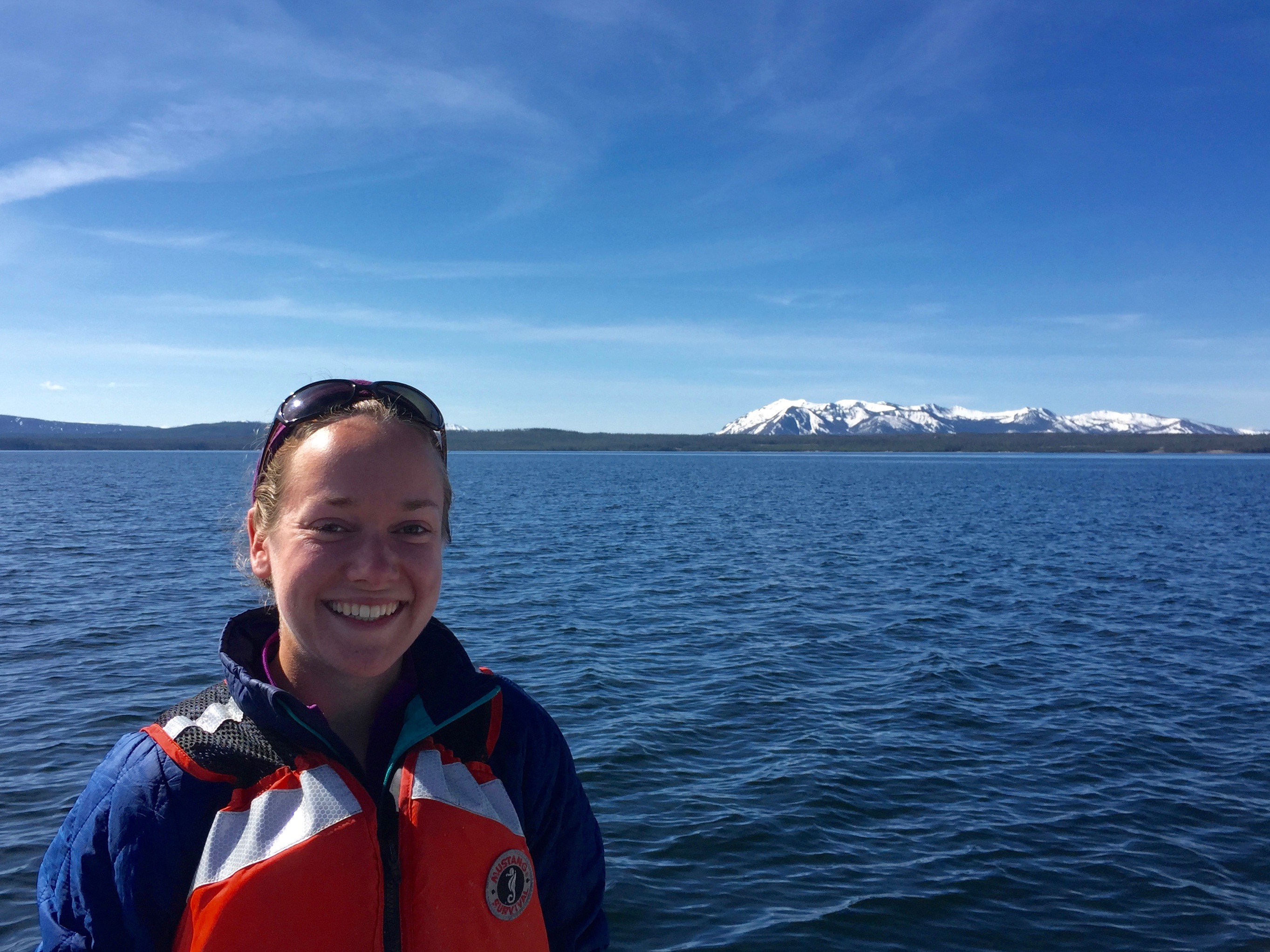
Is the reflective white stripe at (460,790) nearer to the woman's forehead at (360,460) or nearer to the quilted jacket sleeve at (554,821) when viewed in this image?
the quilted jacket sleeve at (554,821)

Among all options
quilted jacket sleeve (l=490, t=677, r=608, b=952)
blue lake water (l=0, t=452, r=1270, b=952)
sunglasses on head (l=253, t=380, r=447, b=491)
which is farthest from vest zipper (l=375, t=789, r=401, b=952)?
blue lake water (l=0, t=452, r=1270, b=952)

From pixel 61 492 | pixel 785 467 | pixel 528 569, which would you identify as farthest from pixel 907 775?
pixel 785 467

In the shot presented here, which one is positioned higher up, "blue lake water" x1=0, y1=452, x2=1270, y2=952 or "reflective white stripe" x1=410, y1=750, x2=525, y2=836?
"reflective white stripe" x1=410, y1=750, x2=525, y2=836

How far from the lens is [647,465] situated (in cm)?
19350

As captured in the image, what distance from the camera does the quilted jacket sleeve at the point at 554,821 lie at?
117 inches

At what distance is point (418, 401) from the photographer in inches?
123

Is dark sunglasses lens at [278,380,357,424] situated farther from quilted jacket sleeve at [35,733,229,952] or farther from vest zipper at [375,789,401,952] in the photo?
vest zipper at [375,789,401,952]

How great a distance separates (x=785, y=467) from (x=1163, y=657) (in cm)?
16483

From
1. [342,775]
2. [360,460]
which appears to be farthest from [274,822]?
[360,460]

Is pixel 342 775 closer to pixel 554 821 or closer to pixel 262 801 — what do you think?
pixel 262 801

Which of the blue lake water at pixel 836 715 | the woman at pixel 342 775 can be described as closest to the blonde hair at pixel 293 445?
the woman at pixel 342 775

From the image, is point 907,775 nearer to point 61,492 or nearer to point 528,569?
point 528,569

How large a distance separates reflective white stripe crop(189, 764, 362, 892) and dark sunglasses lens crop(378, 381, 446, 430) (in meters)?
1.28

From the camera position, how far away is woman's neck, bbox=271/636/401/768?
2.84m
